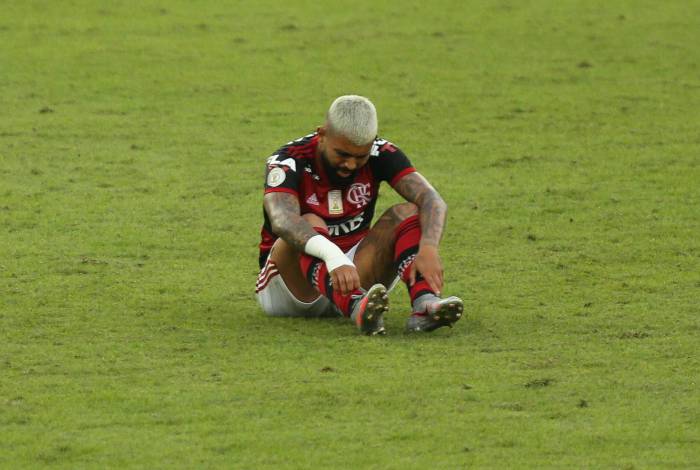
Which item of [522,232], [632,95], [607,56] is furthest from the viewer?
[607,56]

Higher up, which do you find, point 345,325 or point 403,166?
point 403,166

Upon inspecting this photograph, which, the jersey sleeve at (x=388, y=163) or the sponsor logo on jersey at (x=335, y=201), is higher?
the jersey sleeve at (x=388, y=163)

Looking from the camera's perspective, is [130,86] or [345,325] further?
[130,86]

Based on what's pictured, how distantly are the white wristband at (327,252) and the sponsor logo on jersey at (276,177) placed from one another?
16.7 inches

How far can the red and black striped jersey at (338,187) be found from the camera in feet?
27.0

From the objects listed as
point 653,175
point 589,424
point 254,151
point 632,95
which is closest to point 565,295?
point 589,424

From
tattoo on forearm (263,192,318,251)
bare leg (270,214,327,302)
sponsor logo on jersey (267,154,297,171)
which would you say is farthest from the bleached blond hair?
→ bare leg (270,214,327,302)

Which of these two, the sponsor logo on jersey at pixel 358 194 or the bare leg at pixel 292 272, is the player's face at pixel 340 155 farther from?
the bare leg at pixel 292 272

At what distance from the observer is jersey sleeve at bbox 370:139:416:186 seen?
8367 mm

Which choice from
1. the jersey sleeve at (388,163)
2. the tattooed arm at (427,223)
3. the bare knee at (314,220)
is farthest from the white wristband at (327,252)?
the jersey sleeve at (388,163)

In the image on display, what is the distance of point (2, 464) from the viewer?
232 inches

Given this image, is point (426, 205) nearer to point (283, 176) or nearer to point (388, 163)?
point (388, 163)

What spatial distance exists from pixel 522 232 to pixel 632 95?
17.4 feet

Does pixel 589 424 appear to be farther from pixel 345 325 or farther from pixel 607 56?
pixel 607 56
